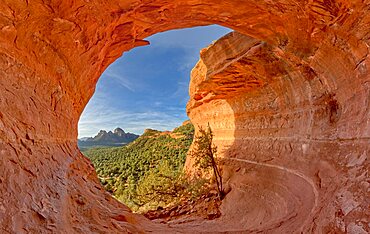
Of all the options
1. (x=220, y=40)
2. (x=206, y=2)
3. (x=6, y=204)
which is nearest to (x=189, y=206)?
(x=220, y=40)

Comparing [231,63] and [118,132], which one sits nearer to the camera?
[231,63]

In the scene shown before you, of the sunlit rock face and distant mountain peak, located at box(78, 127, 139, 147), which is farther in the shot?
distant mountain peak, located at box(78, 127, 139, 147)

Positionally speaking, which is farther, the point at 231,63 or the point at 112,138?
the point at 112,138

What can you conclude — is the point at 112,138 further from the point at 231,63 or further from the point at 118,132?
the point at 231,63

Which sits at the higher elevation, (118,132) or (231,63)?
(231,63)

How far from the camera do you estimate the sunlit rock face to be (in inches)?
120

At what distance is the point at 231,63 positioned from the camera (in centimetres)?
955

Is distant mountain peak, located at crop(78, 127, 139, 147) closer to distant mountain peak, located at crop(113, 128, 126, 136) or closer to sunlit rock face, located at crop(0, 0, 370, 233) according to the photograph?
distant mountain peak, located at crop(113, 128, 126, 136)

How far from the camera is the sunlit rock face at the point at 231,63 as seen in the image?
10.0 ft

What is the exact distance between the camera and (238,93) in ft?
41.4

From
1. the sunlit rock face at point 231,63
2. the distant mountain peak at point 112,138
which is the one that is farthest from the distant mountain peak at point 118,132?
the sunlit rock face at point 231,63

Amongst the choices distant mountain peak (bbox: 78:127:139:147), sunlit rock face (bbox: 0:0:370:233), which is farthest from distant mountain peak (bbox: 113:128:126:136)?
sunlit rock face (bbox: 0:0:370:233)

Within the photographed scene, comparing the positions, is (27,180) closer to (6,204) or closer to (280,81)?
(6,204)

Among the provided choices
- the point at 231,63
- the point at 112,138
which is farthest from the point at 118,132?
the point at 231,63
